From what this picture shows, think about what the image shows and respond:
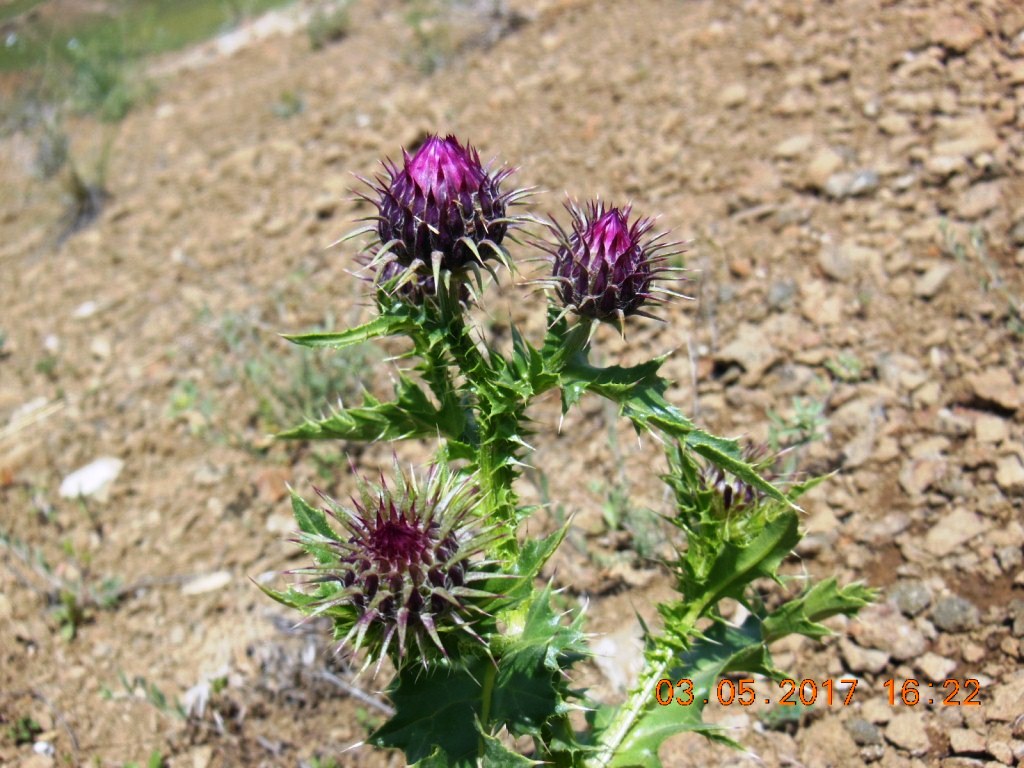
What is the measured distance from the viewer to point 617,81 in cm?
677

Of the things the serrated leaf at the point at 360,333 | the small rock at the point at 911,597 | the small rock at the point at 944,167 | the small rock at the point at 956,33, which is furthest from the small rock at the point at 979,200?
the serrated leaf at the point at 360,333

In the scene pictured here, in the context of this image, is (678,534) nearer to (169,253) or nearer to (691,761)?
(691,761)

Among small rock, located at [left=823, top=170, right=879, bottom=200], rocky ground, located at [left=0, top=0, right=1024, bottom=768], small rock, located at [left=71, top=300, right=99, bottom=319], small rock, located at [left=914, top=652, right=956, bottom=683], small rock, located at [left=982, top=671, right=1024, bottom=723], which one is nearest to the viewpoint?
small rock, located at [left=982, top=671, right=1024, bottom=723]

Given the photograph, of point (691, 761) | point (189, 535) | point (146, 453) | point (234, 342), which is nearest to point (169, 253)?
point (234, 342)

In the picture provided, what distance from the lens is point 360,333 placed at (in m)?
2.85

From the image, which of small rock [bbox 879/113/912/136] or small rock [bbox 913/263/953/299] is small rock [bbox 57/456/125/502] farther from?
small rock [bbox 879/113/912/136]

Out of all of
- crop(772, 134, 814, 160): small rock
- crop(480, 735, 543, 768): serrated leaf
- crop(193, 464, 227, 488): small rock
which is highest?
crop(480, 735, 543, 768): serrated leaf

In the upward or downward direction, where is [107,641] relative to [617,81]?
downward

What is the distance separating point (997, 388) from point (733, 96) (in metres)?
2.89

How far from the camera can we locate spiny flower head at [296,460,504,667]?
2369 millimetres

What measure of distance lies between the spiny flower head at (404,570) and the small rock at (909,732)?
1915 millimetres

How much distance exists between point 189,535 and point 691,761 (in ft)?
9.26

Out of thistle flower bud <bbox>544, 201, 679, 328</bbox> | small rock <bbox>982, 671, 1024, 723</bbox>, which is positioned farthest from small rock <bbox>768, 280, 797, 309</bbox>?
thistle flower bud <bbox>544, 201, 679, 328</bbox>
